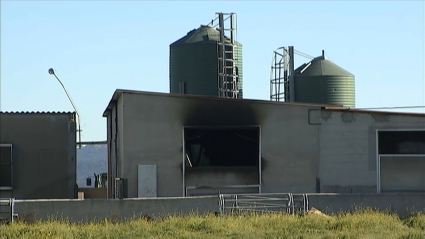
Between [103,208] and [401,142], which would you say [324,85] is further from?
[103,208]

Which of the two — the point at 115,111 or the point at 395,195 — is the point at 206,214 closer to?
the point at 395,195

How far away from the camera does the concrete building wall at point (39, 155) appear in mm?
32156

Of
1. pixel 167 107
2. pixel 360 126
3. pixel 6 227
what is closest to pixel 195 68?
pixel 167 107

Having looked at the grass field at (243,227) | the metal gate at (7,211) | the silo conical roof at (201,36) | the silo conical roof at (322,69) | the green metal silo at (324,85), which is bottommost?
the grass field at (243,227)

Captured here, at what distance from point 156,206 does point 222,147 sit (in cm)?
800

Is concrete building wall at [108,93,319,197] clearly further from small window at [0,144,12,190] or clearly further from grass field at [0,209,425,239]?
small window at [0,144,12,190]

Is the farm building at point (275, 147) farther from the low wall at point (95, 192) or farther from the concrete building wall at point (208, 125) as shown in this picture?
the low wall at point (95, 192)

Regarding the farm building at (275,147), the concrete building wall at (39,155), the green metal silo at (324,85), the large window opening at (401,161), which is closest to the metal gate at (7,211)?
the farm building at (275,147)

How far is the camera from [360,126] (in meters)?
28.2

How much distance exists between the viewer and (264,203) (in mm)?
24672

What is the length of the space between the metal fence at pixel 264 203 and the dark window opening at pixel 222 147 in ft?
13.8

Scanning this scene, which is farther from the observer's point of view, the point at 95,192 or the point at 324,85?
the point at 95,192

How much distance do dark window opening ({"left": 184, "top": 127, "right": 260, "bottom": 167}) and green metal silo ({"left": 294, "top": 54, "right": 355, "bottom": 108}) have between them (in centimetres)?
799

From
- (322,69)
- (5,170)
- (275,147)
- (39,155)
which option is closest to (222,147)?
(275,147)
